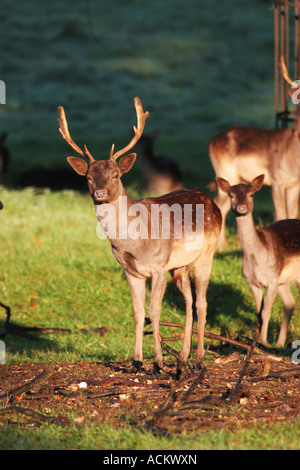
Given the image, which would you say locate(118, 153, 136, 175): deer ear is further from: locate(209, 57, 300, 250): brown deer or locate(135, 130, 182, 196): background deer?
locate(135, 130, 182, 196): background deer

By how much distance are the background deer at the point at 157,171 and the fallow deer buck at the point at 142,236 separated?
9.56 meters

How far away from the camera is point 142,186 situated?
18.2 meters

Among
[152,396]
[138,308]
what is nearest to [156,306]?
[138,308]

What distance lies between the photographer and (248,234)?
8617 mm

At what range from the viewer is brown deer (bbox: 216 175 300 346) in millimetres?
8500

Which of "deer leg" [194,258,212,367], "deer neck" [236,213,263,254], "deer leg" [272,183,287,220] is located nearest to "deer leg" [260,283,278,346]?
"deer neck" [236,213,263,254]

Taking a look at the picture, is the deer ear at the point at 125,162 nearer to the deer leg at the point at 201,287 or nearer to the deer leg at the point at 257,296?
the deer leg at the point at 201,287

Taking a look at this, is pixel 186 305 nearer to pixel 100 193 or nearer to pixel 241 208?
pixel 241 208

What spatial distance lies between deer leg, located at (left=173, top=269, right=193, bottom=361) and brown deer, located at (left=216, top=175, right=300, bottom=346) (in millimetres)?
1153

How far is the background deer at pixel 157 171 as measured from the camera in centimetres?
1712

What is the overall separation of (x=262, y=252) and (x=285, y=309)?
98 centimetres

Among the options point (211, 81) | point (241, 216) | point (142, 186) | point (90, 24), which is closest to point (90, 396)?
point (241, 216)

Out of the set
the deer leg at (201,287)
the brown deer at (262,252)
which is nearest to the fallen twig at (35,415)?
the deer leg at (201,287)
